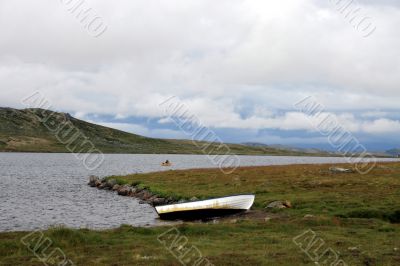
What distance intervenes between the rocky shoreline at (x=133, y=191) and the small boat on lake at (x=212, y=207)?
33.3 feet

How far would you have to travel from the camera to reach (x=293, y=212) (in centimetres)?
3794

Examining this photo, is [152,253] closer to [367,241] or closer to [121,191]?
[367,241]

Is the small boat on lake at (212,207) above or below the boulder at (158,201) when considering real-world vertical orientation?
below

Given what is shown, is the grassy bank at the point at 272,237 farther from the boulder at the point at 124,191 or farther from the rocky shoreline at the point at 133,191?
the boulder at the point at 124,191

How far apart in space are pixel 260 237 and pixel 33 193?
49.6 meters

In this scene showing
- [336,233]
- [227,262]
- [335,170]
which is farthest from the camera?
[335,170]

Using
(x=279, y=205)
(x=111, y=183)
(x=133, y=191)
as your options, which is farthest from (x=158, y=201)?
(x=111, y=183)

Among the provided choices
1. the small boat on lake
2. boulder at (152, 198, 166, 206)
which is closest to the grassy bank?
the small boat on lake

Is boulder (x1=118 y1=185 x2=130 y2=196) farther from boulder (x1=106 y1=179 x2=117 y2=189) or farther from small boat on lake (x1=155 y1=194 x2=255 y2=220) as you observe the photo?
small boat on lake (x1=155 y1=194 x2=255 y2=220)

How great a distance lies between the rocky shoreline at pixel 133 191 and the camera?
55.9m

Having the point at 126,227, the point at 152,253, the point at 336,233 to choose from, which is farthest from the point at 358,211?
the point at 152,253

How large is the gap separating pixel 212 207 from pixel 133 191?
27926 mm

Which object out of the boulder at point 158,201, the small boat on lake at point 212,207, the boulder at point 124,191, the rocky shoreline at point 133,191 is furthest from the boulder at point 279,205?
the boulder at point 124,191

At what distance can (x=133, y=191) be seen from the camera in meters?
67.6
